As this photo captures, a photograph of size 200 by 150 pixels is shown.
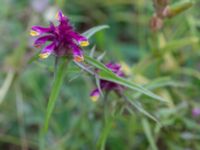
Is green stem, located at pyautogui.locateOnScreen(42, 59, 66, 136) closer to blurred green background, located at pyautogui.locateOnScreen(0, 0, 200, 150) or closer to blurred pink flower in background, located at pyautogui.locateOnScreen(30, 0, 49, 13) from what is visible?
blurred green background, located at pyautogui.locateOnScreen(0, 0, 200, 150)

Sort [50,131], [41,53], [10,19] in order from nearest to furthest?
1. [41,53]
2. [50,131]
3. [10,19]

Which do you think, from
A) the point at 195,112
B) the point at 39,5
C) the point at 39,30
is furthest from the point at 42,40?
the point at 39,5

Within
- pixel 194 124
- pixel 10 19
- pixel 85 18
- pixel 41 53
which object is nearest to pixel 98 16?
pixel 85 18

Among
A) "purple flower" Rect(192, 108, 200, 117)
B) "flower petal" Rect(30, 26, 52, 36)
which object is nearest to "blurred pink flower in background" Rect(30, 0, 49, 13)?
"purple flower" Rect(192, 108, 200, 117)

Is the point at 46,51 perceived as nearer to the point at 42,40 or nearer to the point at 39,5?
the point at 42,40

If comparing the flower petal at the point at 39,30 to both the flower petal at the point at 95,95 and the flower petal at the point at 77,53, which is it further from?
the flower petal at the point at 95,95

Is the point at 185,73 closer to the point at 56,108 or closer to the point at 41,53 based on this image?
the point at 56,108
